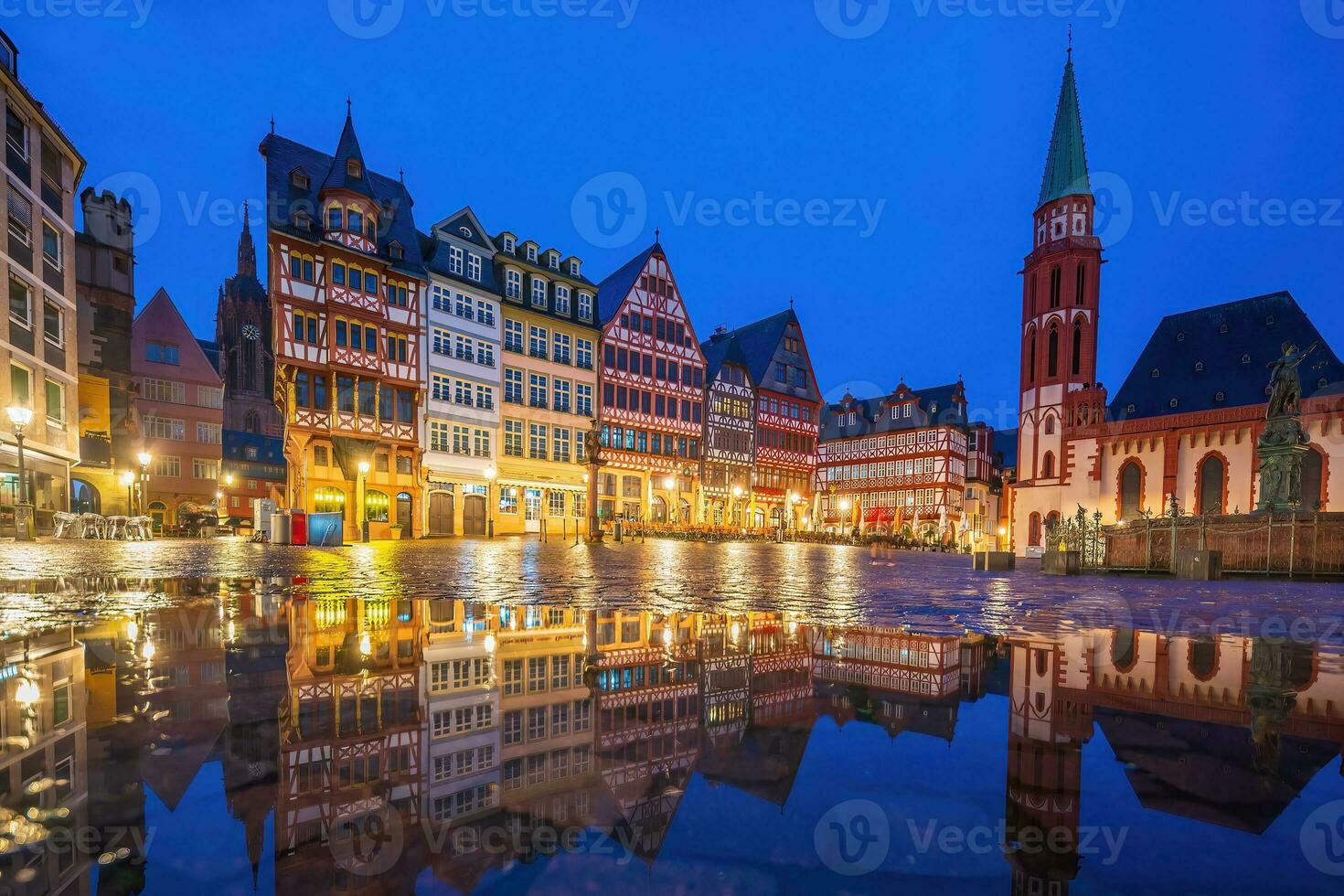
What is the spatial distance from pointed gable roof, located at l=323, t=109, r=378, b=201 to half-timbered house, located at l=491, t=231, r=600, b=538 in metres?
7.31

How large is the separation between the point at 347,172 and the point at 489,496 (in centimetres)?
1641

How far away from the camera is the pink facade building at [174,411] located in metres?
41.6

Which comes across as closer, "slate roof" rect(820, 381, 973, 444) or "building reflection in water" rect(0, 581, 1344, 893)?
"building reflection in water" rect(0, 581, 1344, 893)

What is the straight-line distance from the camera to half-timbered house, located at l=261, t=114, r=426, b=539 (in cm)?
2508

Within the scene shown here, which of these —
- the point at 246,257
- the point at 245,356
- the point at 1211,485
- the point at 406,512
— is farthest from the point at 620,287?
the point at 246,257

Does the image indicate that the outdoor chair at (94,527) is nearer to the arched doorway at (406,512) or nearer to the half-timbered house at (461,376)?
the arched doorway at (406,512)

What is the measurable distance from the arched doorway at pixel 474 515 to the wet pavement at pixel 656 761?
27.7 metres

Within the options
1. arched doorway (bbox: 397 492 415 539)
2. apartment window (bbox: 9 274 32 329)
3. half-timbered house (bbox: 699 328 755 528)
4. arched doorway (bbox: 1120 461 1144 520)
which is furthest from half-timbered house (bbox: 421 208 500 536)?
arched doorway (bbox: 1120 461 1144 520)

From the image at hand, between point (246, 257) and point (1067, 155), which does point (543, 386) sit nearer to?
point (1067, 155)

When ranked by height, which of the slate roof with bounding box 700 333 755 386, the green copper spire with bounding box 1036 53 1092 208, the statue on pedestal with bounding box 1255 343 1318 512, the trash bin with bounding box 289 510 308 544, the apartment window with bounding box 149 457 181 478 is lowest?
the trash bin with bounding box 289 510 308 544

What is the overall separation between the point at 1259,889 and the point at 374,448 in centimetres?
2982

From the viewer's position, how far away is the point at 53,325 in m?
22.2

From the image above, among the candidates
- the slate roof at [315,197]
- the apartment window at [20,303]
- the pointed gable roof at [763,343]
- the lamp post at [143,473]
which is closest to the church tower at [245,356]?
the lamp post at [143,473]

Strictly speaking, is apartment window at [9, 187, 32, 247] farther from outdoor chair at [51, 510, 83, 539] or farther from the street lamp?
the street lamp
